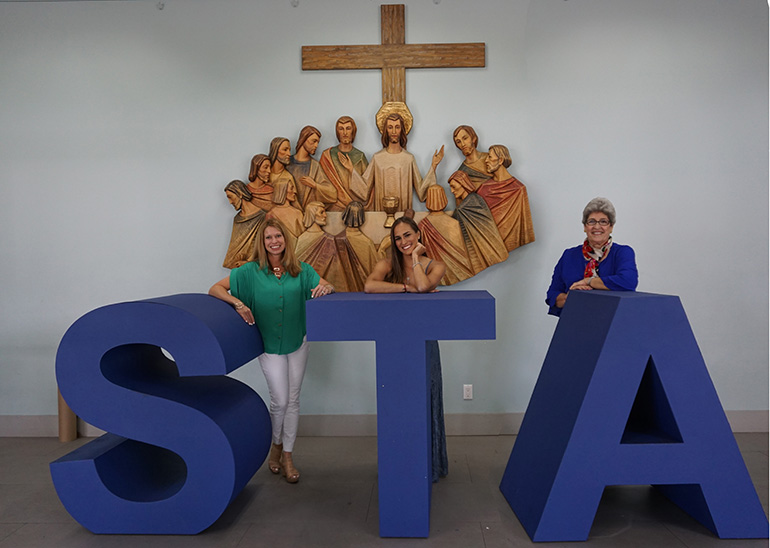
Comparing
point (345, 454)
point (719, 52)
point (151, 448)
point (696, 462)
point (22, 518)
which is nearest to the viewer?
point (696, 462)

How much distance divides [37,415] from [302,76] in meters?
3.08

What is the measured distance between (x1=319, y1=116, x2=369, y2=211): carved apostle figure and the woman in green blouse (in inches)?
40.2

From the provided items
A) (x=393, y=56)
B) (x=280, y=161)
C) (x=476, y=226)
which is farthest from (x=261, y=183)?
(x=476, y=226)

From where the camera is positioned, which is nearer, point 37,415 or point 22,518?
point 22,518

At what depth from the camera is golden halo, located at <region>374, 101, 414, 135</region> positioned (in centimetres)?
382

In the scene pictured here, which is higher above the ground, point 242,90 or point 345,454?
point 242,90

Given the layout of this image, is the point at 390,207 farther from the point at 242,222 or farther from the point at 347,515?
the point at 347,515

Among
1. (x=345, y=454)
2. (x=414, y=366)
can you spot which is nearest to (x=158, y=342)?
(x=414, y=366)

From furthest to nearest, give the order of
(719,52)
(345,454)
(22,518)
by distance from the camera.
A: (719,52), (345,454), (22,518)

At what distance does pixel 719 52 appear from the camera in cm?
385

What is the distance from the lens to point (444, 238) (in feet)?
12.4

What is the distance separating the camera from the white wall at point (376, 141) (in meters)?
3.86

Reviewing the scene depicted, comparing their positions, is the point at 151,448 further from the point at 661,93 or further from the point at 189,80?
the point at 661,93

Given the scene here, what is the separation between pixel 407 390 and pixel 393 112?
217 centimetres
